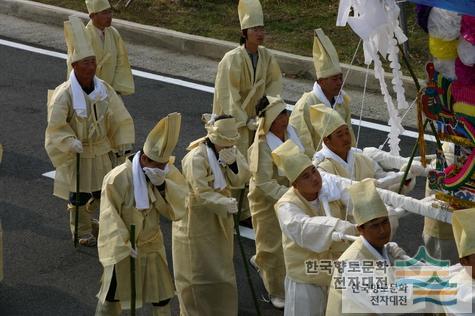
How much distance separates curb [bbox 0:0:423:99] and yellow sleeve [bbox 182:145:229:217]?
5.20 metres

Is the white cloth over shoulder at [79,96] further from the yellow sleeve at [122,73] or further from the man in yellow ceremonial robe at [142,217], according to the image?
the yellow sleeve at [122,73]

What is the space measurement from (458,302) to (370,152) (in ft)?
6.58

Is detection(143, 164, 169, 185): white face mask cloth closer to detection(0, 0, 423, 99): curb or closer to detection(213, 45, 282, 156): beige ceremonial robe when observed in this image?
detection(213, 45, 282, 156): beige ceremonial robe

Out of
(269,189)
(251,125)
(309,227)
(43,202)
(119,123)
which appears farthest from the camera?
(43,202)

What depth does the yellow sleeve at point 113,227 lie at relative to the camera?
746cm

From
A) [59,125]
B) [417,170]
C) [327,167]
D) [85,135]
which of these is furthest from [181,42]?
[417,170]

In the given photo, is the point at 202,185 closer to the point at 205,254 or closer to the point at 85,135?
the point at 205,254

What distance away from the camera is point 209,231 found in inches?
325

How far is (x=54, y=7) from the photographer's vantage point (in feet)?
55.5

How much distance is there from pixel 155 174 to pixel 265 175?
3.86 ft

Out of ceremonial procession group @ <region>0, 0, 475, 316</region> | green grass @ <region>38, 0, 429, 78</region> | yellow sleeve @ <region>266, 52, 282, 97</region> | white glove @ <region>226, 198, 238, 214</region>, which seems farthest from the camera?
green grass @ <region>38, 0, 429, 78</region>

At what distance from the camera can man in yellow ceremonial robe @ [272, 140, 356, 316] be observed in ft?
23.2

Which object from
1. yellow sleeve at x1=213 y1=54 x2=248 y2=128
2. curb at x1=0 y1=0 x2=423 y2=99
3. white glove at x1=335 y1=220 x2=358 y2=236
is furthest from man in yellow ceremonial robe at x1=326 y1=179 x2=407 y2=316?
curb at x1=0 y1=0 x2=423 y2=99

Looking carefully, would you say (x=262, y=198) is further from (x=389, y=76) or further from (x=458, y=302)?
(x=389, y=76)
